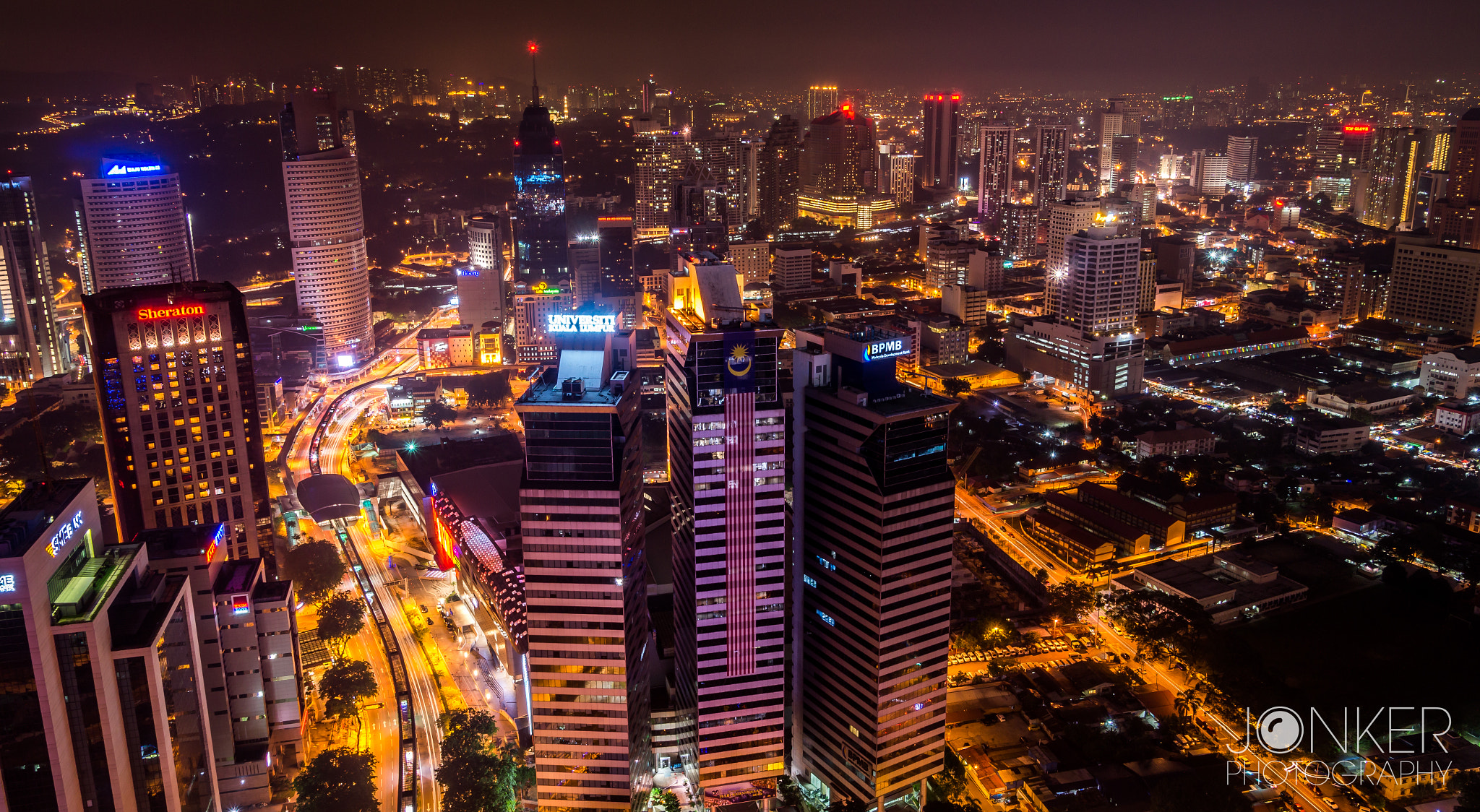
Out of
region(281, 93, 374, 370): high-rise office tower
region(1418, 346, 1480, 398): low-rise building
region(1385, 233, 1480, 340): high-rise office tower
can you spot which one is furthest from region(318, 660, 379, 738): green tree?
region(1385, 233, 1480, 340): high-rise office tower

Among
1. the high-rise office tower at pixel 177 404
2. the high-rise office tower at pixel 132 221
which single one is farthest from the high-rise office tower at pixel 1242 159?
the high-rise office tower at pixel 177 404

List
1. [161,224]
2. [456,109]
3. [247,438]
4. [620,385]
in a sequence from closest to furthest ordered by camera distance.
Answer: [620,385]
[247,438]
[161,224]
[456,109]

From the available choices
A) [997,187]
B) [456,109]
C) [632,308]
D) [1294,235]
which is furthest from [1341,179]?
[456,109]

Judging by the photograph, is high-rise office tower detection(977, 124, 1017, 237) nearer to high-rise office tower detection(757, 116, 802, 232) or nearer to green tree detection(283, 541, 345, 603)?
high-rise office tower detection(757, 116, 802, 232)

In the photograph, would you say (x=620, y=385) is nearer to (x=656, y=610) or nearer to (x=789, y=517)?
(x=789, y=517)

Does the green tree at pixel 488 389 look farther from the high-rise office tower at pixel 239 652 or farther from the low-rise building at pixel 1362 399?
the low-rise building at pixel 1362 399

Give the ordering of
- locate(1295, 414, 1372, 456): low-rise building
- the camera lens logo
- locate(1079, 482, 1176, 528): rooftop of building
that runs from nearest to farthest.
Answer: the camera lens logo
locate(1079, 482, 1176, 528): rooftop of building
locate(1295, 414, 1372, 456): low-rise building

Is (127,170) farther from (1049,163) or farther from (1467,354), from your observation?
(1049,163)
